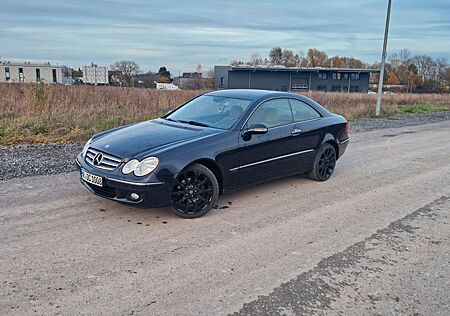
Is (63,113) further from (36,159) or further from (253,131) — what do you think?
(253,131)

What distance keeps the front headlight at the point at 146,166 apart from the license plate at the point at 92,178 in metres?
0.48

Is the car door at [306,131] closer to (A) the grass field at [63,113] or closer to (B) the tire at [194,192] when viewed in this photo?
(B) the tire at [194,192]

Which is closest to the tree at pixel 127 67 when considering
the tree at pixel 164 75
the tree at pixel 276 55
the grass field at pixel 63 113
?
the tree at pixel 164 75

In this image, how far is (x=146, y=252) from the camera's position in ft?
11.9

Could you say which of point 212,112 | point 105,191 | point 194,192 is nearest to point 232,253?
point 194,192

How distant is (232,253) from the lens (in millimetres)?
3688

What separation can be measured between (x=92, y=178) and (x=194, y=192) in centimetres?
122

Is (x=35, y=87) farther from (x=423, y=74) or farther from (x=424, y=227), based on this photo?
(x=423, y=74)

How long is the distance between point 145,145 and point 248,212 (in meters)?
1.57

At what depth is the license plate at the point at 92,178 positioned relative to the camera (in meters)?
4.30

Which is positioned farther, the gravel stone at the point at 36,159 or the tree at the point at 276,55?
the tree at the point at 276,55

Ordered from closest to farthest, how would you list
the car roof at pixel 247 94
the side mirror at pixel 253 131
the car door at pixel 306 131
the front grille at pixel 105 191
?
the front grille at pixel 105 191
the side mirror at pixel 253 131
the car roof at pixel 247 94
the car door at pixel 306 131

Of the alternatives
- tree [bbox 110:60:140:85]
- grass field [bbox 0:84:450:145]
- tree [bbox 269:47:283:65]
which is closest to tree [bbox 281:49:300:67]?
tree [bbox 269:47:283:65]

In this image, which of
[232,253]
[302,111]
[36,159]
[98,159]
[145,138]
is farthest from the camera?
[36,159]
